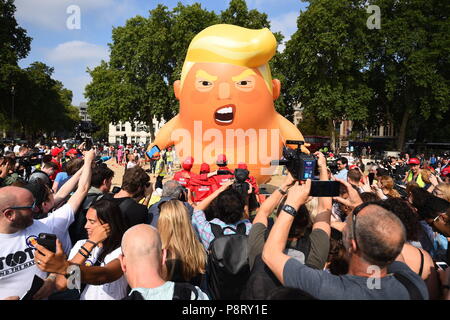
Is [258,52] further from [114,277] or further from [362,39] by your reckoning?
[362,39]

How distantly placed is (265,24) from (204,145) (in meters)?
20.9

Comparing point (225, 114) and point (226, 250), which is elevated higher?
point (225, 114)

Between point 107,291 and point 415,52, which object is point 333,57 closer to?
point 415,52

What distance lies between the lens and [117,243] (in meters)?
2.36

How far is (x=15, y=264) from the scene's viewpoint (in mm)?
2105

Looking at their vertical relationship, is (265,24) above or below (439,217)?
above

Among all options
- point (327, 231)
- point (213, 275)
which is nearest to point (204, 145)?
point (213, 275)

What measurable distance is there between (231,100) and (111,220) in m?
5.03

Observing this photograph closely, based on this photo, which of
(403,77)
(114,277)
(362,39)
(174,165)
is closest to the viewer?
(114,277)

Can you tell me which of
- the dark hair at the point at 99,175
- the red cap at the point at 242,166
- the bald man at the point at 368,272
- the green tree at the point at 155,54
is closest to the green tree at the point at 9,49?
the green tree at the point at 155,54

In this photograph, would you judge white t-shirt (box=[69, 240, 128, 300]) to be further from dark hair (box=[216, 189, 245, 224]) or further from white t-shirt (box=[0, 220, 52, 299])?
dark hair (box=[216, 189, 245, 224])

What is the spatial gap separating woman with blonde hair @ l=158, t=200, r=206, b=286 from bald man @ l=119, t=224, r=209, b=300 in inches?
26.2

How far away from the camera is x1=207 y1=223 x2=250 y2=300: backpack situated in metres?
2.41

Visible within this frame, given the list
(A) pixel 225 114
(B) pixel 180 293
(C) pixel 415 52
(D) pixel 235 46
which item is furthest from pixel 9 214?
(C) pixel 415 52
